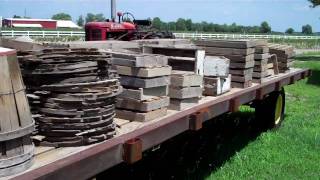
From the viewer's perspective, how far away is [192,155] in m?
7.07

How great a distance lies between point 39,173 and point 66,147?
60cm

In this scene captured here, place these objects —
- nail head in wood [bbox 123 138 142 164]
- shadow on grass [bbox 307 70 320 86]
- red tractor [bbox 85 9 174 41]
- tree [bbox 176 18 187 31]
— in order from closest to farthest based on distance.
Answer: nail head in wood [bbox 123 138 142 164]
red tractor [bbox 85 9 174 41]
shadow on grass [bbox 307 70 320 86]
tree [bbox 176 18 187 31]

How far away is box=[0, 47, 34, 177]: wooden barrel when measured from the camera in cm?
263

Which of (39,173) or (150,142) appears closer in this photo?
(39,173)

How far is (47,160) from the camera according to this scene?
9.72ft

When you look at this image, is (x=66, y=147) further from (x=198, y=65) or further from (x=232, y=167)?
(x=232, y=167)

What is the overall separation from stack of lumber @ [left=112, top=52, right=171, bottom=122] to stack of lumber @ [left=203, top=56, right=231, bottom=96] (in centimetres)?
129

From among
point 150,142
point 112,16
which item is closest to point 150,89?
point 150,142

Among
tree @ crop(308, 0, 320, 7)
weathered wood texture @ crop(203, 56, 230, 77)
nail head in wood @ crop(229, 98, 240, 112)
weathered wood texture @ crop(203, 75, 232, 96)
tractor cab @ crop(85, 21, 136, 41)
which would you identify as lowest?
nail head in wood @ crop(229, 98, 240, 112)

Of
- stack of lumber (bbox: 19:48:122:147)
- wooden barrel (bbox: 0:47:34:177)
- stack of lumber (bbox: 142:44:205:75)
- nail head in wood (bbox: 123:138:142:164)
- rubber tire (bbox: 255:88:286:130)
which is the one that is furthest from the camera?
rubber tire (bbox: 255:88:286:130)

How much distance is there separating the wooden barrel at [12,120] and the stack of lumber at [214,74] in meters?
2.90

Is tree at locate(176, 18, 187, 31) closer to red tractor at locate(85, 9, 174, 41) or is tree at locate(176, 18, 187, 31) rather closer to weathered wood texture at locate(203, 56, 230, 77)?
red tractor at locate(85, 9, 174, 41)

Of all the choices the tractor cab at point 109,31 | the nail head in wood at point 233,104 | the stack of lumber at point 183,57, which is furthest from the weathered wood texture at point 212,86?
the tractor cab at point 109,31

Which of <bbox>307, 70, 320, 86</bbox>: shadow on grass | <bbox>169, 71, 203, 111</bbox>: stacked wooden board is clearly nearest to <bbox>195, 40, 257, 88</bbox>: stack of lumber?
<bbox>169, 71, 203, 111</bbox>: stacked wooden board
